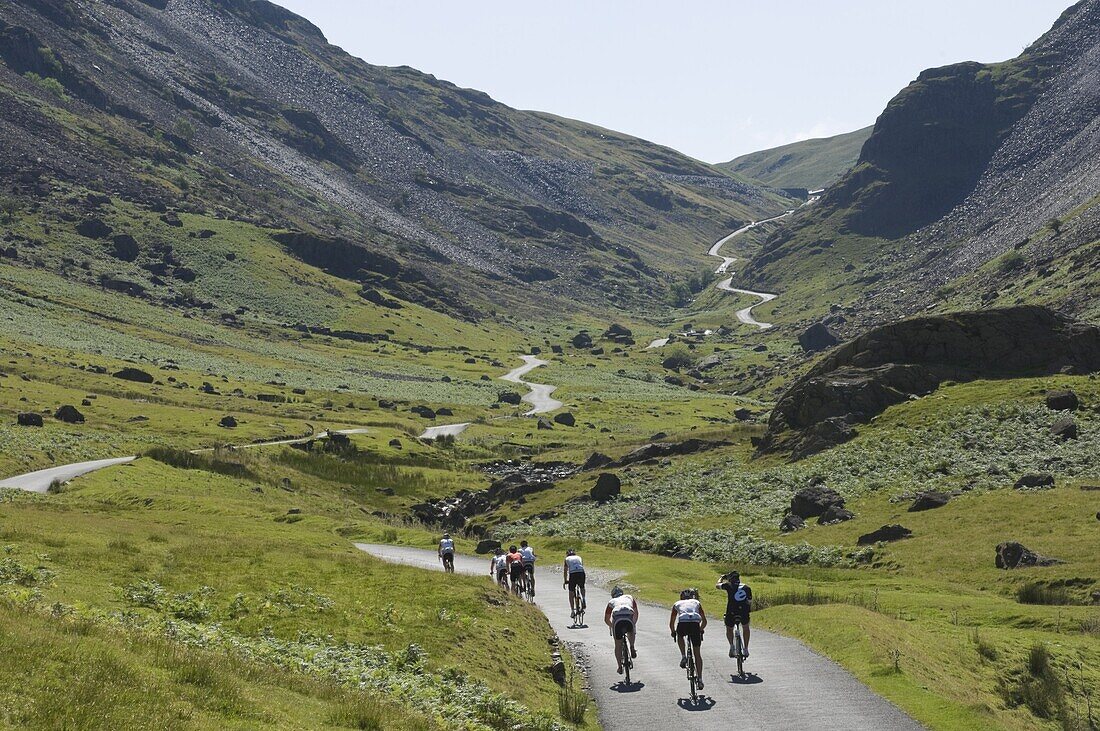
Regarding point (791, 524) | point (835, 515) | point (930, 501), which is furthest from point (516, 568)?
point (930, 501)

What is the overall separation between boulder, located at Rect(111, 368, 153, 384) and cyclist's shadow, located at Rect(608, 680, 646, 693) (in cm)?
13220

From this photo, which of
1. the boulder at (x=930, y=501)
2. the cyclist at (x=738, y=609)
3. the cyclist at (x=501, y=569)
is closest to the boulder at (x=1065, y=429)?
the boulder at (x=930, y=501)

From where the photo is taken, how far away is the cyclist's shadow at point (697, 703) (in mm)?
22016

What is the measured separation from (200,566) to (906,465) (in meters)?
57.1

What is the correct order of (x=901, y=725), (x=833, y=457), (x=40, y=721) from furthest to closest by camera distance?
(x=833, y=457) < (x=901, y=725) < (x=40, y=721)

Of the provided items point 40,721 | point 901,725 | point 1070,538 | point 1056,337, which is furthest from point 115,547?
point 1056,337

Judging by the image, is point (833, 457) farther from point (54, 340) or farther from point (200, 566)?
point (54, 340)

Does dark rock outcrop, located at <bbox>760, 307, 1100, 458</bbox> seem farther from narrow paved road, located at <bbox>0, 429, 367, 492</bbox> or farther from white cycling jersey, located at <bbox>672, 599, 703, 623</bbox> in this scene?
narrow paved road, located at <bbox>0, 429, 367, 492</bbox>

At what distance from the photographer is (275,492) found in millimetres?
84562

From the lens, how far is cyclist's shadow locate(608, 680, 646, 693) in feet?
78.8

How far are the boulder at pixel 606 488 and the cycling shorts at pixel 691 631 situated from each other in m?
61.9

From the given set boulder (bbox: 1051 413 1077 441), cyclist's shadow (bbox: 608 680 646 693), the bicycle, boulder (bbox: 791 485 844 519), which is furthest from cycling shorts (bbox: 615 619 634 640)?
boulder (bbox: 1051 413 1077 441)

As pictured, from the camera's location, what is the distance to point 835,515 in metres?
62.6

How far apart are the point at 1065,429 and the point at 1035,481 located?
12.7 m
